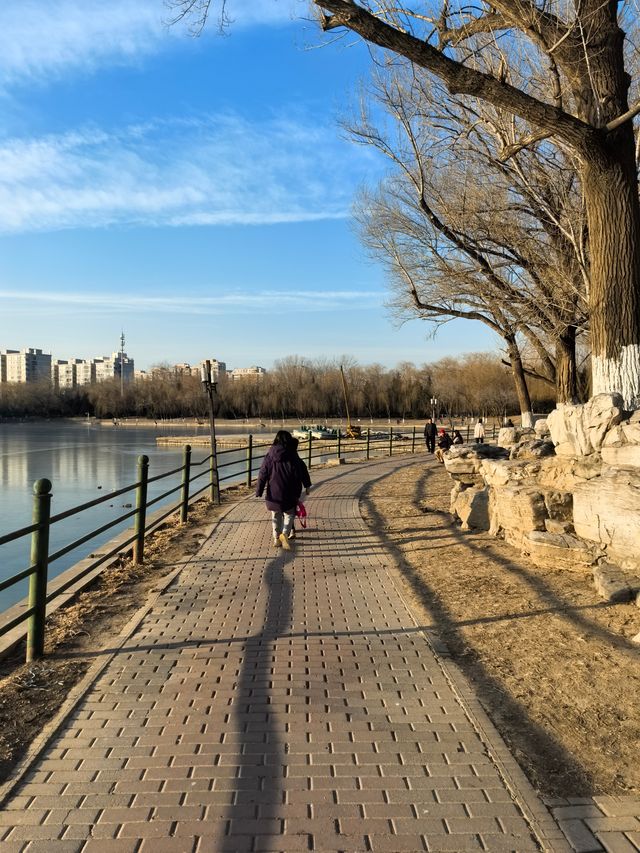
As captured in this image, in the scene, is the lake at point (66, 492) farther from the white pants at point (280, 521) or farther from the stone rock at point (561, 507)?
the stone rock at point (561, 507)

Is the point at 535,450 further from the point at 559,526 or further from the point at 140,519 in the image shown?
the point at 140,519

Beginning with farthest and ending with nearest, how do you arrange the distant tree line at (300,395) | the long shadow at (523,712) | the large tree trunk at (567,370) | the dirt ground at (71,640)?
the distant tree line at (300,395) < the large tree trunk at (567,370) < the dirt ground at (71,640) < the long shadow at (523,712)

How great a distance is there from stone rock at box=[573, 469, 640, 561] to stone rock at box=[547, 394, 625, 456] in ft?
2.44

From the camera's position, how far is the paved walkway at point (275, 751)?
2.65 meters

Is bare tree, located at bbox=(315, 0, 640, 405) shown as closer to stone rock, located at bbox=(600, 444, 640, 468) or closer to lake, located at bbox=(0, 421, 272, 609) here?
stone rock, located at bbox=(600, 444, 640, 468)

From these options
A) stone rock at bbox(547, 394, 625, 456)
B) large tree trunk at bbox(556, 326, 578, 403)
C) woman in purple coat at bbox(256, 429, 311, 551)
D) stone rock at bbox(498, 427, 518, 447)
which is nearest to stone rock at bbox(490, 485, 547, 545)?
stone rock at bbox(547, 394, 625, 456)

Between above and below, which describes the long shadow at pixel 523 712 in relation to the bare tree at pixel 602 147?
below

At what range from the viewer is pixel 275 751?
10.8 feet

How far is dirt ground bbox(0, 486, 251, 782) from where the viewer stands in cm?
369

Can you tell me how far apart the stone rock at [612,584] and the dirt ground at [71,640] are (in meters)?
4.07

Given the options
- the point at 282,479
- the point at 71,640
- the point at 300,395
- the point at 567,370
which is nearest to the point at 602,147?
the point at 282,479

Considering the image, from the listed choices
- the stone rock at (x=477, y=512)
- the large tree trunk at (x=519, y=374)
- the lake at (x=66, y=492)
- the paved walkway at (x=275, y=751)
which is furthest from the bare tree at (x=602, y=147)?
the large tree trunk at (x=519, y=374)

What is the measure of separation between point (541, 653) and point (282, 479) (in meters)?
4.22

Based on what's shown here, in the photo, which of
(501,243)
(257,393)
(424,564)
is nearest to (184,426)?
(257,393)
